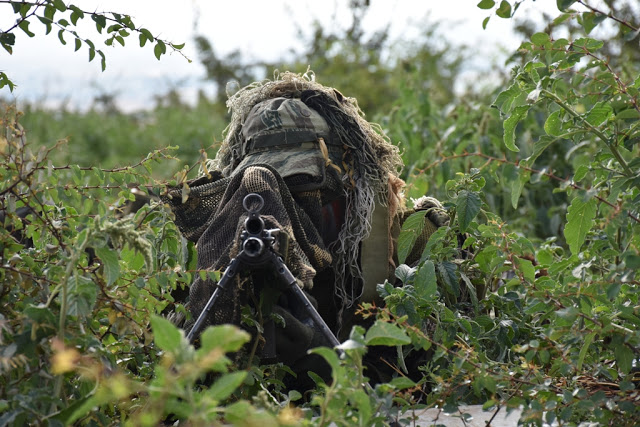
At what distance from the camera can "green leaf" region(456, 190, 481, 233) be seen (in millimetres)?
2422

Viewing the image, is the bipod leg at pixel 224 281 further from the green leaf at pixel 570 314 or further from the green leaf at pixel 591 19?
the green leaf at pixel 591 19

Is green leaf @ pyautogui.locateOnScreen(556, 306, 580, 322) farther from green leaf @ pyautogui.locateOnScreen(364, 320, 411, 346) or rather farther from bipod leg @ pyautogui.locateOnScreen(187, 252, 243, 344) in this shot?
bipod leg @ pyautogui.locateOnScreen(187, 252, 243, 344)

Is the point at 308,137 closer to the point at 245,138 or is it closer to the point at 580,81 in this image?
the point at 245,138

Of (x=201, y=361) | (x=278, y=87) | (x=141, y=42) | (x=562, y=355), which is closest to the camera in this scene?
(x=201, y=361)

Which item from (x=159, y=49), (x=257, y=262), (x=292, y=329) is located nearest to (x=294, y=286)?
(x=257, y=262)

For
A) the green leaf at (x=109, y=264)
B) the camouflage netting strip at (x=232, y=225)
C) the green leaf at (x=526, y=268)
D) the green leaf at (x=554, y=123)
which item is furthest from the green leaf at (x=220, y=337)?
the green leaf at (x=526, y=268)

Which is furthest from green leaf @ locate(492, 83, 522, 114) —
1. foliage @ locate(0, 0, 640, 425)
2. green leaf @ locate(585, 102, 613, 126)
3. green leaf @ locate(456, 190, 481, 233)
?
green leaf @ locate(456, 190, 481, 233)

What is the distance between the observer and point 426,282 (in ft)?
7.59

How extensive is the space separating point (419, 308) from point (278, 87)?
3.37 ft

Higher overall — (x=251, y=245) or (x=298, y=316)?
(x=251, y=245)

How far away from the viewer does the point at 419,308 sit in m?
2.32

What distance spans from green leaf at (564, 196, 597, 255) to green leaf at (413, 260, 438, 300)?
0.38 metres

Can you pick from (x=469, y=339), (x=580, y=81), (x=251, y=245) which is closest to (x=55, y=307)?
(x=251, y=245)

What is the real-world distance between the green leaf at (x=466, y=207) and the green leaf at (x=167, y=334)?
51.4 inches
